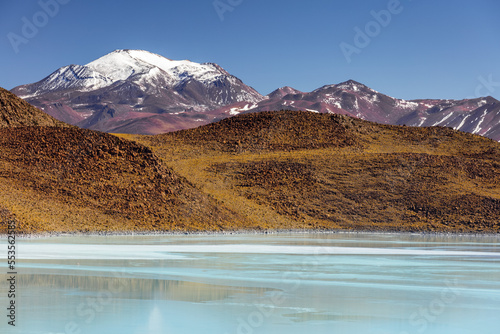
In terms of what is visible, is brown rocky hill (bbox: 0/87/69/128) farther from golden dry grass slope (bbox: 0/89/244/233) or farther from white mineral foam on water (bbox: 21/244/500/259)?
white mineral foam on water (bbox: 21/244/500/259)

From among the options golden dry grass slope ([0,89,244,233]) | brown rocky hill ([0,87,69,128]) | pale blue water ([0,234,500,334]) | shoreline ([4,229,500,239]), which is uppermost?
brown rocky hill ([0,87,69,128])

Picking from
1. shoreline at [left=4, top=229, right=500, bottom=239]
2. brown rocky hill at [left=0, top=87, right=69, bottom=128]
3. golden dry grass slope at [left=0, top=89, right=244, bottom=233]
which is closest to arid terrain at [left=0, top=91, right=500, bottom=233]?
golden dry grass slope at [left=0, top=89, right=244, bottom=233]

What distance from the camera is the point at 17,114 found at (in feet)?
220

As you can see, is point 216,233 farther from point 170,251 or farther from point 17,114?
point 17,114

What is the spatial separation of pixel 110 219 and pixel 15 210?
5.62m

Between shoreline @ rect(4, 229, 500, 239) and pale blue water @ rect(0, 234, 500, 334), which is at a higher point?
shoreline @ rect(4, 229, 500, 239)

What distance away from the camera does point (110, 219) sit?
39219 millimetres

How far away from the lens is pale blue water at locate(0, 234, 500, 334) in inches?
464

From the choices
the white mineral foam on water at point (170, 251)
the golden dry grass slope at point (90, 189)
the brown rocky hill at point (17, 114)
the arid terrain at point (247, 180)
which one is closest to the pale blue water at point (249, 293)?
the white mineral foam on water at point (170, 251)

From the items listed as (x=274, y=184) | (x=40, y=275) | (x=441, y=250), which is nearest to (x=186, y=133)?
(x=274, y=184)

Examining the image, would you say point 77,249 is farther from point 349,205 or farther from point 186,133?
point 186,133

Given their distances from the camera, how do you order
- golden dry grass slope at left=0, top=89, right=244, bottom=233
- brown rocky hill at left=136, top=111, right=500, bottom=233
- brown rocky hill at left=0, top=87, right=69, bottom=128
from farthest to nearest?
1. brown rocky hill at left=0, top=87, right=69, bottom=128
2. brown rocky hill at left=136, top=111, right=500, bottom=233
3. golden dry grass slope at left=0, top=89, right=244, bottom=233

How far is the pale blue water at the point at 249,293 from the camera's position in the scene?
11.8 meters

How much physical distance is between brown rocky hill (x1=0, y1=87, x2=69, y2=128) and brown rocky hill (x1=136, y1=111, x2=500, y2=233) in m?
12.3
